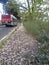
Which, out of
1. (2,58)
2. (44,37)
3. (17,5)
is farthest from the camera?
(17,5)

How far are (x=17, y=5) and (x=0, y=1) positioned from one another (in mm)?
14016

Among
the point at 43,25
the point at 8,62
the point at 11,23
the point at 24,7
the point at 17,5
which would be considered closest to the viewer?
the point at 8,62

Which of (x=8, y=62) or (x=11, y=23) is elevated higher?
(x=8, y=62)

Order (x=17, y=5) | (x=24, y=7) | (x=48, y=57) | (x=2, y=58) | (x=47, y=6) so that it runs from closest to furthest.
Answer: (x=48, y=57), (x=2, y=58), (x=47, y=6), (x=24, y=7), (x=17, y=5)

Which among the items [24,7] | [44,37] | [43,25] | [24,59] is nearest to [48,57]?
→ [24,59]

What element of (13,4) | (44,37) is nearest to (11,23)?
(13,4)

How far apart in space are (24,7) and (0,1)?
64.1ft

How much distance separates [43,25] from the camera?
15570mm

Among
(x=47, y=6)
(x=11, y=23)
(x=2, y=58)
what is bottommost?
(x=11, y=23)

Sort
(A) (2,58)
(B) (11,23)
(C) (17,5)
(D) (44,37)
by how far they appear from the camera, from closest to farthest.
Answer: (A) (2,58) → (D) (44,37) → (C) (17,5) → (B) (11,23)

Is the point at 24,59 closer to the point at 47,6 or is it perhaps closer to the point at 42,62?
the point at 42,62

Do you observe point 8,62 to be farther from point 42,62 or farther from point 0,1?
point 0,1

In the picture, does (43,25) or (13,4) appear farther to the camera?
(13,4)

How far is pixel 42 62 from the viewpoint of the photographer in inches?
258
